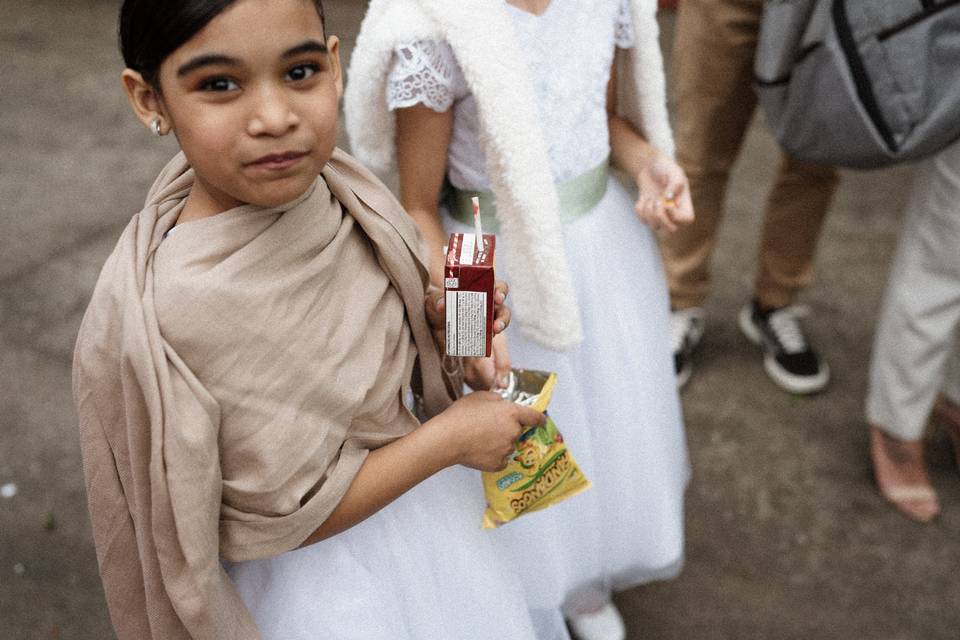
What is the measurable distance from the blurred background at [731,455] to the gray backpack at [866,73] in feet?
2.89

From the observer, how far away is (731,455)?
2.51 m

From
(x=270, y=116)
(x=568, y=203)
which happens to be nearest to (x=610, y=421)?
(x=568, y=203)

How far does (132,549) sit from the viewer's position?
109cm

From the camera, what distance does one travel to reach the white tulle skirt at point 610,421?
1.63 meters

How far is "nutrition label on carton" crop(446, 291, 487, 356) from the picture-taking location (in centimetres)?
104

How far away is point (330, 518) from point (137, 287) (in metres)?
0.35

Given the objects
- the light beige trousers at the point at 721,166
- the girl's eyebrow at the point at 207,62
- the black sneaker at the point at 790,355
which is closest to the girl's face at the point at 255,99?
the girl's eyebrow at the point at 207,62

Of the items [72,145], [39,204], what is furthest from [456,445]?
[72,145]

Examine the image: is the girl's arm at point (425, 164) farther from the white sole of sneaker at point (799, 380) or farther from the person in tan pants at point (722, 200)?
the white sole of sneaker at point (799, 380)

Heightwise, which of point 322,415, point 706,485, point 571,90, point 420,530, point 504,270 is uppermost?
point 571,90

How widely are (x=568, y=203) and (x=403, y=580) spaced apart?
71 cm

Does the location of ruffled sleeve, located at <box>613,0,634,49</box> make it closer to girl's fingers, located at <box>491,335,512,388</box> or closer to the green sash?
the green sash

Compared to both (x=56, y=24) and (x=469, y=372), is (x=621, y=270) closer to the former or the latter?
(x=469, y=372)

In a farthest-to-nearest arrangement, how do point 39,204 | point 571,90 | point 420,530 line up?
point 39,204 → point 571,90 → point 420,530
